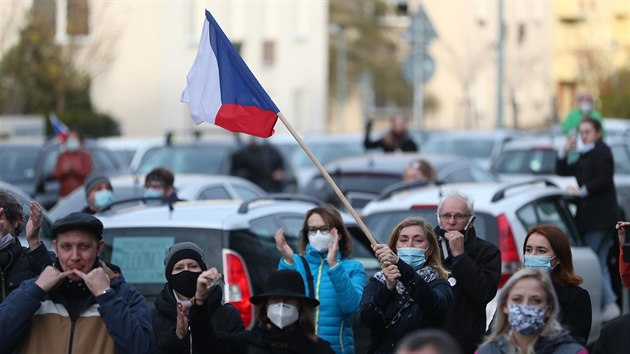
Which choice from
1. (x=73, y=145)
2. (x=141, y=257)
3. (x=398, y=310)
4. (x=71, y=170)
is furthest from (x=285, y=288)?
(x=73, y=145)

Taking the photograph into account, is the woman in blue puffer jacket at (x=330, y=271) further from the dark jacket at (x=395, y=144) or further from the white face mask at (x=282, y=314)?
the dark jacket at (x=395, y=144)

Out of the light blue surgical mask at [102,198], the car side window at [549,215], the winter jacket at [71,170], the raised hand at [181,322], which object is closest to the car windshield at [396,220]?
the car side window at [549,215]

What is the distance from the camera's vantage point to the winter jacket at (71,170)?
62.4ft

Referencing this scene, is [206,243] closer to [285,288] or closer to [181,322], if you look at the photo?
[285,288]

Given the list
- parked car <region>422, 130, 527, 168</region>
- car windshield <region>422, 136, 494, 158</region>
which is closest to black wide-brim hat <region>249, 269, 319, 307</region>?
parked car <region>422, 130, 527, 168</region>

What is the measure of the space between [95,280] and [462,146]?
879 inches

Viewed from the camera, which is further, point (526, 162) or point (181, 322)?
point (526, 162)

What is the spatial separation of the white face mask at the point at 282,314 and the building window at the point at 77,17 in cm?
3480

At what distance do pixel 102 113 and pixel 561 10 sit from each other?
3294 cm

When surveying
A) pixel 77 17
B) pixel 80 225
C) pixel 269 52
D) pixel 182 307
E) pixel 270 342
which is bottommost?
pixel 270 342

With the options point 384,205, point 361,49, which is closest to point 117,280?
point 384,205

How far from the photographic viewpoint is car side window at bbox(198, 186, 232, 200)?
1513cm

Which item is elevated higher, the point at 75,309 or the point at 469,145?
the point at 469,145

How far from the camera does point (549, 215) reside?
12320 millimetres
